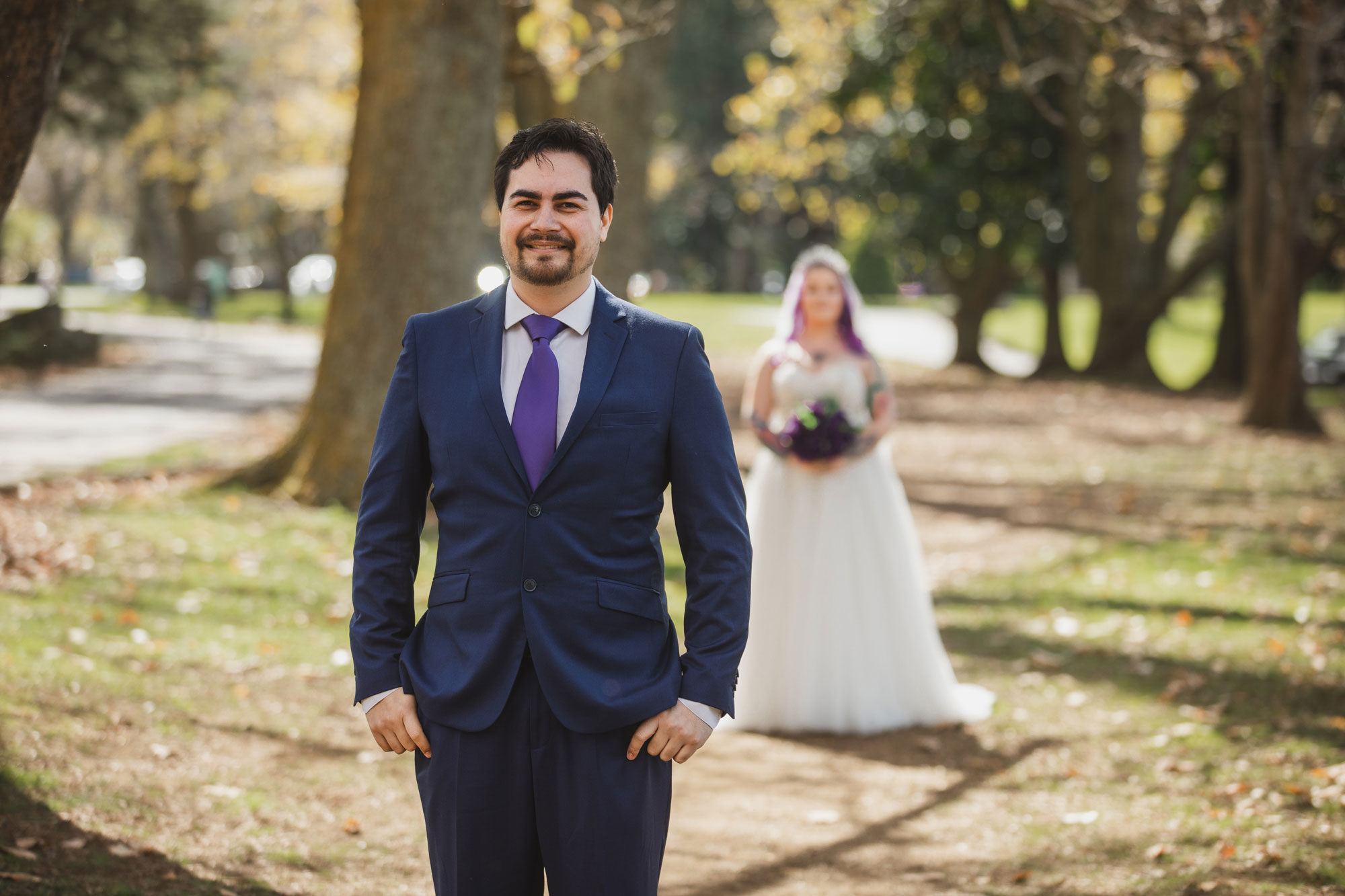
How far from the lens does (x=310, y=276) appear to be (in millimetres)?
73750

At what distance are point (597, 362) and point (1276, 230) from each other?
16250 millimetres

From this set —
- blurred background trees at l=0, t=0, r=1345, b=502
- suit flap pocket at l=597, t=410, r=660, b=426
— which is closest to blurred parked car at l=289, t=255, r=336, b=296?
blurred background trees at l=0, t=0, r=1345, b=502

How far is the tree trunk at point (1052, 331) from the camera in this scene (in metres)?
28.4

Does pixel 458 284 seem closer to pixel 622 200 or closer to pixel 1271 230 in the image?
pixel 622 200

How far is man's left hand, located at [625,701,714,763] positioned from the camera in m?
2.90

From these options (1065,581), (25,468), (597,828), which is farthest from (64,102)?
(597,828)

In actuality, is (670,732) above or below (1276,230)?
below

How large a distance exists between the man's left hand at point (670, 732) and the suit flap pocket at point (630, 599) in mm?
215

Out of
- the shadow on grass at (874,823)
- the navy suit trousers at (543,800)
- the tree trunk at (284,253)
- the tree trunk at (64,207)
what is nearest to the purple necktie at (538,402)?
the navy suit trousers at (543,800)

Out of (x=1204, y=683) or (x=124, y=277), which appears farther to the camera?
(x=124, y=277)

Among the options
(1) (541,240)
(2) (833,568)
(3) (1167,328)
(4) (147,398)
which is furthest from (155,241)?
(1) (541,240)

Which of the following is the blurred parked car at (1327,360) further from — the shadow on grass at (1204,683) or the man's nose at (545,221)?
the man's nose at (545,221)

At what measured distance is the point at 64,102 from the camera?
18.2 metres

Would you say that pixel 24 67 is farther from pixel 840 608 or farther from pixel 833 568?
pixel 840 608
